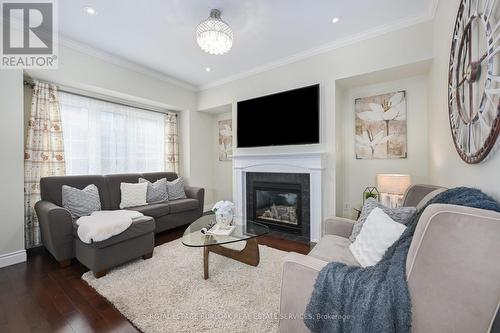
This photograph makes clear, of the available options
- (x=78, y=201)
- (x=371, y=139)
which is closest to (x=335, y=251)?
(x=371, y=139)

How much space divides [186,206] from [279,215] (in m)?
1.57

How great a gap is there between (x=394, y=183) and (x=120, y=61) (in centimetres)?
423

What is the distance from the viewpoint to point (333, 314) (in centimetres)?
95

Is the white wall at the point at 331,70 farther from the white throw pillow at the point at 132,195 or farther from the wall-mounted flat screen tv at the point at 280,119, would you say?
the white throw pillow at the point at 132,195

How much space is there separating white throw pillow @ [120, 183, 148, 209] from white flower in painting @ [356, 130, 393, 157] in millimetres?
3408

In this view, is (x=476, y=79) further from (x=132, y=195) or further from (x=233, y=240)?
(x=132, y=195)

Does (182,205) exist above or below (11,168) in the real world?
below

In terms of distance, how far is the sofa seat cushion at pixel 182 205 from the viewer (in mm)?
3318

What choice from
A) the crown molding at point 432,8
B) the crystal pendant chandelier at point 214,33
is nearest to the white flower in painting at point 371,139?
the crown molding at point 432,8

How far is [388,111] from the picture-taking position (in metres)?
2.85

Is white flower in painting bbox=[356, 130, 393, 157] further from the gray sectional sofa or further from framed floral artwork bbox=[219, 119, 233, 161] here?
the gray sectional sofa

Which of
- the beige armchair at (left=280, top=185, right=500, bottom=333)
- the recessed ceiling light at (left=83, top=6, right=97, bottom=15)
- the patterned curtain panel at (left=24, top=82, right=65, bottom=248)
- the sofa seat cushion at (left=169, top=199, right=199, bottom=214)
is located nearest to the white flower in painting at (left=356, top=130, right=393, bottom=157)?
the beige armchair at (left=280, top=185, right=500, bottom=333)

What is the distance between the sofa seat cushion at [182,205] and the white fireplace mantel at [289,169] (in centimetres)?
74

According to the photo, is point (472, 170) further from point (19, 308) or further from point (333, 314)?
point (19, 308)
